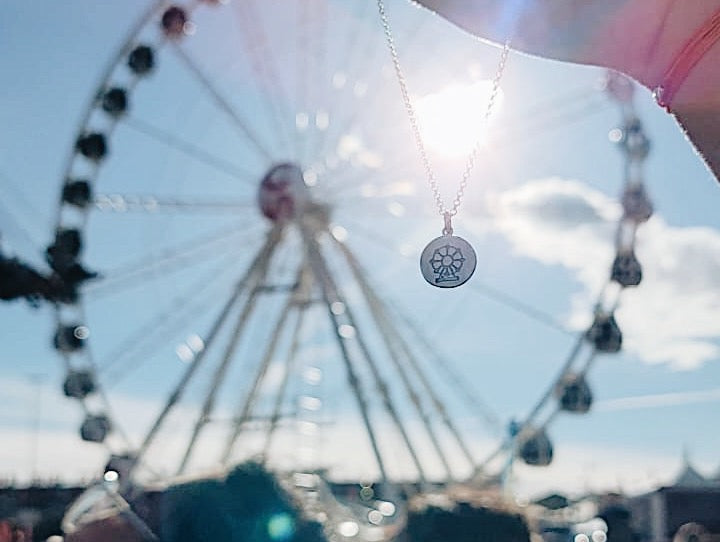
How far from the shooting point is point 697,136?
0.83 m

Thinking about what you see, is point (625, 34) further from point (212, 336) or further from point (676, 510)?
point (676, 510)

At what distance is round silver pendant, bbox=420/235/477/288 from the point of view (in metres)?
1.25

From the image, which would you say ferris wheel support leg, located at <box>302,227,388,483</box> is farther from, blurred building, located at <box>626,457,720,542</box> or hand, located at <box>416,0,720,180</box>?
hand, located at <box>416,0,720,180</box>

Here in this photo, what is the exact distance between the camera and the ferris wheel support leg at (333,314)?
12836mm

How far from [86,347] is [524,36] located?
42.2ft

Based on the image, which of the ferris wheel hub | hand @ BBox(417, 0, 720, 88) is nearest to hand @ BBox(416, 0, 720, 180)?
hand @ BBox(417, 0, 720, 88)

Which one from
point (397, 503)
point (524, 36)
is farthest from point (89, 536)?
point (397, 503)

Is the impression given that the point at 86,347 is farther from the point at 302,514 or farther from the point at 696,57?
the point at 696,57

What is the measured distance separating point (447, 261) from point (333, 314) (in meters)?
11.6

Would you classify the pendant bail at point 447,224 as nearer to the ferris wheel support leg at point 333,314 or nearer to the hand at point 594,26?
the hand at point 594,26

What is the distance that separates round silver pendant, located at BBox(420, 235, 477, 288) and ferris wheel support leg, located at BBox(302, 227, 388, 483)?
1157 cm

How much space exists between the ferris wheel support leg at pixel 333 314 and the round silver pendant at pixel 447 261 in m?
11.6

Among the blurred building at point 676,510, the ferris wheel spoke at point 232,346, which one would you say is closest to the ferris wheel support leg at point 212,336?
the ferris wheel spoke at point 232,346

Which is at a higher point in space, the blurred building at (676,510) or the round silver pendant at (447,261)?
the round silver pendant at (447,261)
